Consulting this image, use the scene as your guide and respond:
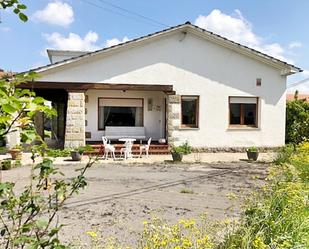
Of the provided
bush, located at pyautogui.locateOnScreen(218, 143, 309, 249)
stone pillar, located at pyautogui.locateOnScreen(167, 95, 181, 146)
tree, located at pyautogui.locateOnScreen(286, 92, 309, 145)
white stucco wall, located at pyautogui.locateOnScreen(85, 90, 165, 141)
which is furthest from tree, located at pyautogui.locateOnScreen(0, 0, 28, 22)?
tree, located at pyautogui.locateOnScreen(286, 92, 309, 145)

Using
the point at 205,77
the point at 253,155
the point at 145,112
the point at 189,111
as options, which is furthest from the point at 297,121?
the point at 145,112

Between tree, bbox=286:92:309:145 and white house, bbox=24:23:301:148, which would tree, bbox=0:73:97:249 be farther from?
tree, bbox=286:92:309:145

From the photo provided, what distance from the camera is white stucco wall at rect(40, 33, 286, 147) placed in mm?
15672

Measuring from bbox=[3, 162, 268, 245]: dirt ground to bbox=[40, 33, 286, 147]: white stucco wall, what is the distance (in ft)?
12.3

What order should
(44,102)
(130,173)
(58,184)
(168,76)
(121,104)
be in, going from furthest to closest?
(121,104) < (168,76) < (130,173) < (58,184) < (44,102)

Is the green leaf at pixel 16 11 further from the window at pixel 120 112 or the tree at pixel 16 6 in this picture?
the window at pixel 120 112

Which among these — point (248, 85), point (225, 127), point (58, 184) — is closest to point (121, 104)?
point (225, 127)

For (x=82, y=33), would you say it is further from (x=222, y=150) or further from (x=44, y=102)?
(x=44, y=102)

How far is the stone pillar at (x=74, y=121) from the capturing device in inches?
596

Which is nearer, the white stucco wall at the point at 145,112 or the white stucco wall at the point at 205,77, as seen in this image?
the white stucco wall at the point at 205,77

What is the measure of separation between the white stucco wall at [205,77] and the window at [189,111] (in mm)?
293

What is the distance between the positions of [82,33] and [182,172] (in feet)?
30.8

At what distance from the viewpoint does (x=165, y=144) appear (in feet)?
53.5

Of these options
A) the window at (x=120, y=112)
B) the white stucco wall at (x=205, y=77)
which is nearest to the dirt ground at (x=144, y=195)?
the white stucco wall at (x=205, y=77)
